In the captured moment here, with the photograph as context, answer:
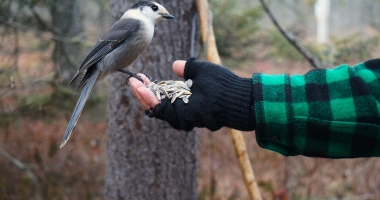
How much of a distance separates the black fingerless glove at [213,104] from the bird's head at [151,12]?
21.9 inches

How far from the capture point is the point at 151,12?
8.34 ft

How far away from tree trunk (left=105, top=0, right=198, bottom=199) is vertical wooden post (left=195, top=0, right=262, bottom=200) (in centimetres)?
10

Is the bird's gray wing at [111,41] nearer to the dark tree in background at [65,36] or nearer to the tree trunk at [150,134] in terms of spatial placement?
the tree trunk at [150,134]

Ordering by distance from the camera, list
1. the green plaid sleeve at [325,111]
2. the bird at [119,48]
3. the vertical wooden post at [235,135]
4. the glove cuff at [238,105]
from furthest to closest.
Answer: the vertical wooden post at [235,135] → the bird at [119,48] → the glove cuff at [238,105] → the green plaid sleeve at [325,111]

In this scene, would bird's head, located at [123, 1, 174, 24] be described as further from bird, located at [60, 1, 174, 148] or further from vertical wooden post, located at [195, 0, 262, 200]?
vertical wooden post, located at [195, 0, 262, 200]

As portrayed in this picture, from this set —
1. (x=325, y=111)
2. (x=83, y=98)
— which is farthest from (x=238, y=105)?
A: (x=83, y=98)

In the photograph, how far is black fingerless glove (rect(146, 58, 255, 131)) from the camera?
1899 mm

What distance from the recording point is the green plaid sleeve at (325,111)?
1.74m

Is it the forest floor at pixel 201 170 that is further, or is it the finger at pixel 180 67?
the forest floor at pixel 201 170

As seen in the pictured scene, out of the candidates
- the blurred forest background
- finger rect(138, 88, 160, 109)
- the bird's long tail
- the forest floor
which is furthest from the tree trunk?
the forest floor

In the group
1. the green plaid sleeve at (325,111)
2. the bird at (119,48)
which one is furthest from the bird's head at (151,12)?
the green plaid sleeve at (325,111)

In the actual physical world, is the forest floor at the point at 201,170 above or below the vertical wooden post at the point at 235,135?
below

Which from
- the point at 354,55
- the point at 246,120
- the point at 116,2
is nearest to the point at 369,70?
the point at 246,120

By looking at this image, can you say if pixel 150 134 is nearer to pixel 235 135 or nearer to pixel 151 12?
pixel 235 135
